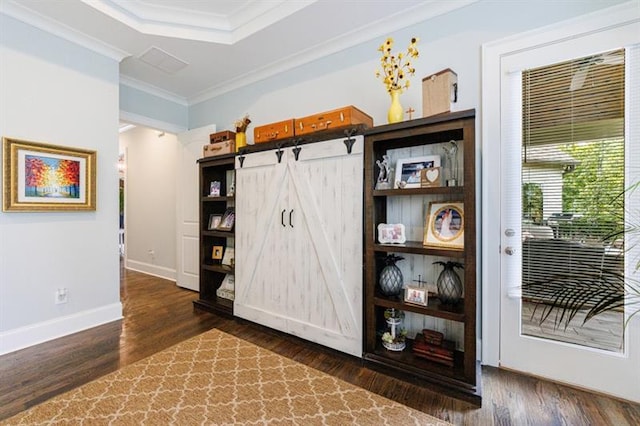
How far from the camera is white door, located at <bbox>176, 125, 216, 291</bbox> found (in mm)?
4082

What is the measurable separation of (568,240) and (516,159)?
0.64 metres

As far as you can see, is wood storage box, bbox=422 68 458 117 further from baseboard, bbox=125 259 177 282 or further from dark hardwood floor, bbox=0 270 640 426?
baseboard, bbox=125 259 177 282

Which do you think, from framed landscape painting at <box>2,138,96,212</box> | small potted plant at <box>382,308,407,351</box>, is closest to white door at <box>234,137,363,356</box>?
small potted plant at <box>382,308,407,351</box>

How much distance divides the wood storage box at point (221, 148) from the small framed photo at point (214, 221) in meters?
0.76

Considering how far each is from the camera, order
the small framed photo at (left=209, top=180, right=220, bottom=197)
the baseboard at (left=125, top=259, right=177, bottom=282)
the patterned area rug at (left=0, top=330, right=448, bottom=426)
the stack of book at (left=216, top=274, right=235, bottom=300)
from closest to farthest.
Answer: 1. the patterned area rug at (left=0, top=330, right=448, bottom=426)
2. the stack of book at (left=216, top=274, right=235, bottom=300)
3. the small framed photo at (left=209, top=180, right=220, bottom=197)
4. the baseboard at (left=125, top=259, right=177, bottom=282)

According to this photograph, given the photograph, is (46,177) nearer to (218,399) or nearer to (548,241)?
(218,399)

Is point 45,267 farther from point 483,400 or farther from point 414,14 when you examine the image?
point 414,14

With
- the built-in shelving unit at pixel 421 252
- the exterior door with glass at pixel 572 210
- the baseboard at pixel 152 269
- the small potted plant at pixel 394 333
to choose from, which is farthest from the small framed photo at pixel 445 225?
the baseboard at pixel 152 269

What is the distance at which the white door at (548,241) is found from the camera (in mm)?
1768

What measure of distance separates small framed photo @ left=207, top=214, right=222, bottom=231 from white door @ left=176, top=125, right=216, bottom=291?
1.63 feet

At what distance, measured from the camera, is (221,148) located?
338 cm

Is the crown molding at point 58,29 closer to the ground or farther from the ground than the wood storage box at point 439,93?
farther from the ground

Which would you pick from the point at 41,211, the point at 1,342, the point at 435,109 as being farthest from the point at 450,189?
the point at 1,342

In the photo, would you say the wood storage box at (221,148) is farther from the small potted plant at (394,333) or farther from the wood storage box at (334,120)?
the small potted plant at (394,333)
